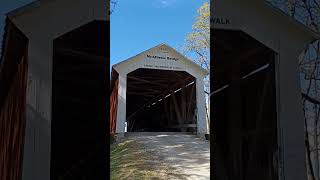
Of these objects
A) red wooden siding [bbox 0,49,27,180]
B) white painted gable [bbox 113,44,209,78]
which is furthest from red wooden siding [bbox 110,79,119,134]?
red wooden siding [bbox 0,49,27,180]

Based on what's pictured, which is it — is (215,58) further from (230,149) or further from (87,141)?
(87,141)

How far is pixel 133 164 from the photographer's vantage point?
33.8 ft

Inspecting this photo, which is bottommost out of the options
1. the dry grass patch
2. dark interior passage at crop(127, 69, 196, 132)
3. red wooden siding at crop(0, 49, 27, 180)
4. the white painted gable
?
the dry grass patch

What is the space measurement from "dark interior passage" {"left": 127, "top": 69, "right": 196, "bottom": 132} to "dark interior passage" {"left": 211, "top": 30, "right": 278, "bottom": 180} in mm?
10690

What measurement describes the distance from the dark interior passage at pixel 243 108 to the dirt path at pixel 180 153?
2659mm

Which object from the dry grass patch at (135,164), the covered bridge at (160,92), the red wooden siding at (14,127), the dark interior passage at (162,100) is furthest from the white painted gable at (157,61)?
the red wooden siding at (14,127)

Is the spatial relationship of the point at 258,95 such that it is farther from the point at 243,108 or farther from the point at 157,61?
the point at 157,61

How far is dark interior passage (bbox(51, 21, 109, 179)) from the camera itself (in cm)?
459

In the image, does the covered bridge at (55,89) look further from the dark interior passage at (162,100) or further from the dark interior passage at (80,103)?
the dark interior passage at (162,100)

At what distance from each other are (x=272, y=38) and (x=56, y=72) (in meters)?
2.39

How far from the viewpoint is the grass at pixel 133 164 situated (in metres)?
9.11

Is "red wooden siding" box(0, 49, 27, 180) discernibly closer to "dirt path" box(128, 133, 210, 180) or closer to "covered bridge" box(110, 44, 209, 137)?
"dirt path" box(128, 133, 210, 180)

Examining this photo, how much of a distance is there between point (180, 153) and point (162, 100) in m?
11.6

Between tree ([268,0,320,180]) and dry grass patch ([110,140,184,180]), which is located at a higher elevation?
tree ([268,0,320,180])
